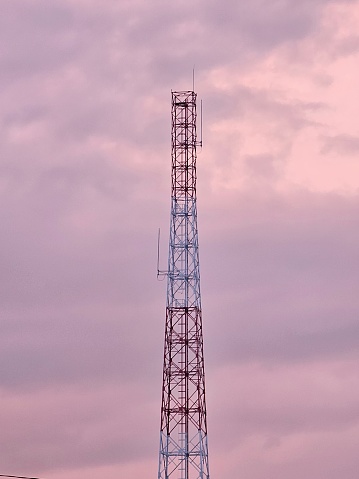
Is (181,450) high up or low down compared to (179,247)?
down

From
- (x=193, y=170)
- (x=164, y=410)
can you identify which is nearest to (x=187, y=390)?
(x=164, y=410)

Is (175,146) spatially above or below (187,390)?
above

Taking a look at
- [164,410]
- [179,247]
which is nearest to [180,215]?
[179,247]

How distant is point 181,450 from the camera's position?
16750cm

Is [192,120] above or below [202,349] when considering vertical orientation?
above

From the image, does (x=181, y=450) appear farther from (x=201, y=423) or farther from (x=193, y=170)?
(x=193, y=170)

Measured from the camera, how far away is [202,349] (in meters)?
168

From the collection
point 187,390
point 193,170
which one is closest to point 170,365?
point 187,390

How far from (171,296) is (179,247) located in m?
3.25

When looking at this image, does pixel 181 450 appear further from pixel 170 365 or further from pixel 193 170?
pixel 193 170

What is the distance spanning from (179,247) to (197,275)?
2.09m

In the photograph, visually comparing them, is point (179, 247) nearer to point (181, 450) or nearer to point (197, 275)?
point (197, 275)

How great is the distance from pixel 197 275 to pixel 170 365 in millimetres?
6092

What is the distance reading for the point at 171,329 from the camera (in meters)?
169
